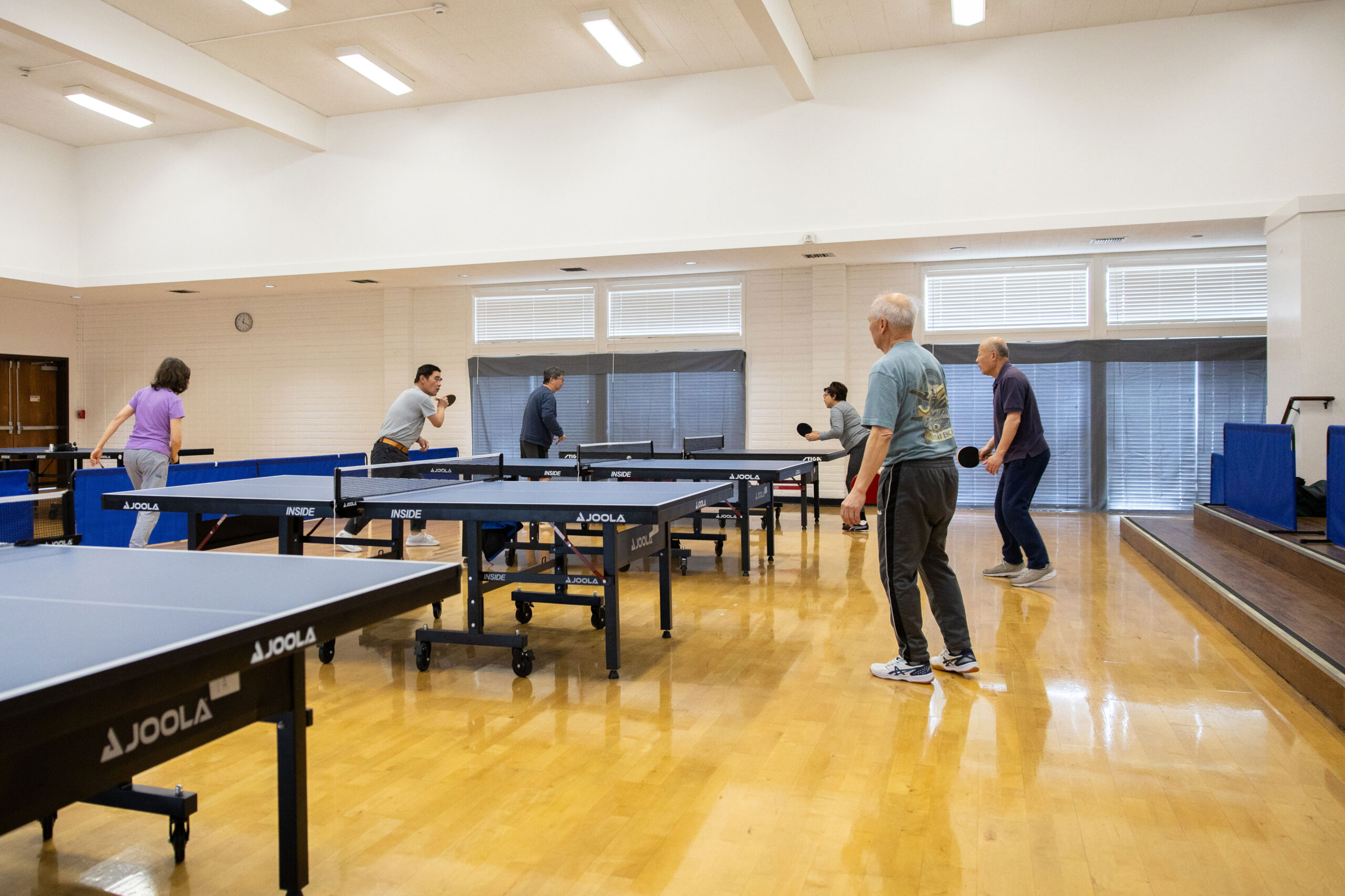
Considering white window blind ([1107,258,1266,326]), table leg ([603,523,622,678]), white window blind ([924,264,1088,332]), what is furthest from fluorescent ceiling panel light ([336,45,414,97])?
white window blind ([1107,258,1266,326])

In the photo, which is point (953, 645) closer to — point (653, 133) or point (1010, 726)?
point (1010, 726)

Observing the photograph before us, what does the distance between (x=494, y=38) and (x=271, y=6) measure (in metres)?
2.04

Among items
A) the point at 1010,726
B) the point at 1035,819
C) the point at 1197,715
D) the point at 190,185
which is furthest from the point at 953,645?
the point at 190,185

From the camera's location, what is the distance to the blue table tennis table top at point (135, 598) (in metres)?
1.40

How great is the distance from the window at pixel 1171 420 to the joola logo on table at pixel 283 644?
10106 mm

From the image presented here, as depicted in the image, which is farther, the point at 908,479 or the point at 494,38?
the point at 494,38

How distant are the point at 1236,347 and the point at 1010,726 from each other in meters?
8.34

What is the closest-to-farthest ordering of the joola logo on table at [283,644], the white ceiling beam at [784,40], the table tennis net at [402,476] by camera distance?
1. the joola logo on table at [283,644]
2. the table tennis net at [402,476]
3. the white ceiling beam at [784,40]

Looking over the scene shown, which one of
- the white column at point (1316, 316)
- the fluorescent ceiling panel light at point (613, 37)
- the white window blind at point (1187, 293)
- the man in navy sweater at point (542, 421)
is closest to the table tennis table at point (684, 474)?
the man in navy sweater at point (542, 421)

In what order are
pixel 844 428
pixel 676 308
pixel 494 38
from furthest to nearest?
pixel 676 308, pixel 494 38, pixel 844 428

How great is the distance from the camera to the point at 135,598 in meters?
1.89

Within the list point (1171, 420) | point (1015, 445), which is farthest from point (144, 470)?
point (1171, 420)

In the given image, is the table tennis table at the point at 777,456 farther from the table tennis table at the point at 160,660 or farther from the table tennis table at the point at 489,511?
the table tennis table at the point at 160,660

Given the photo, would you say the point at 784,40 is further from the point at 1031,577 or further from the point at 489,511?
the point at 489,511
